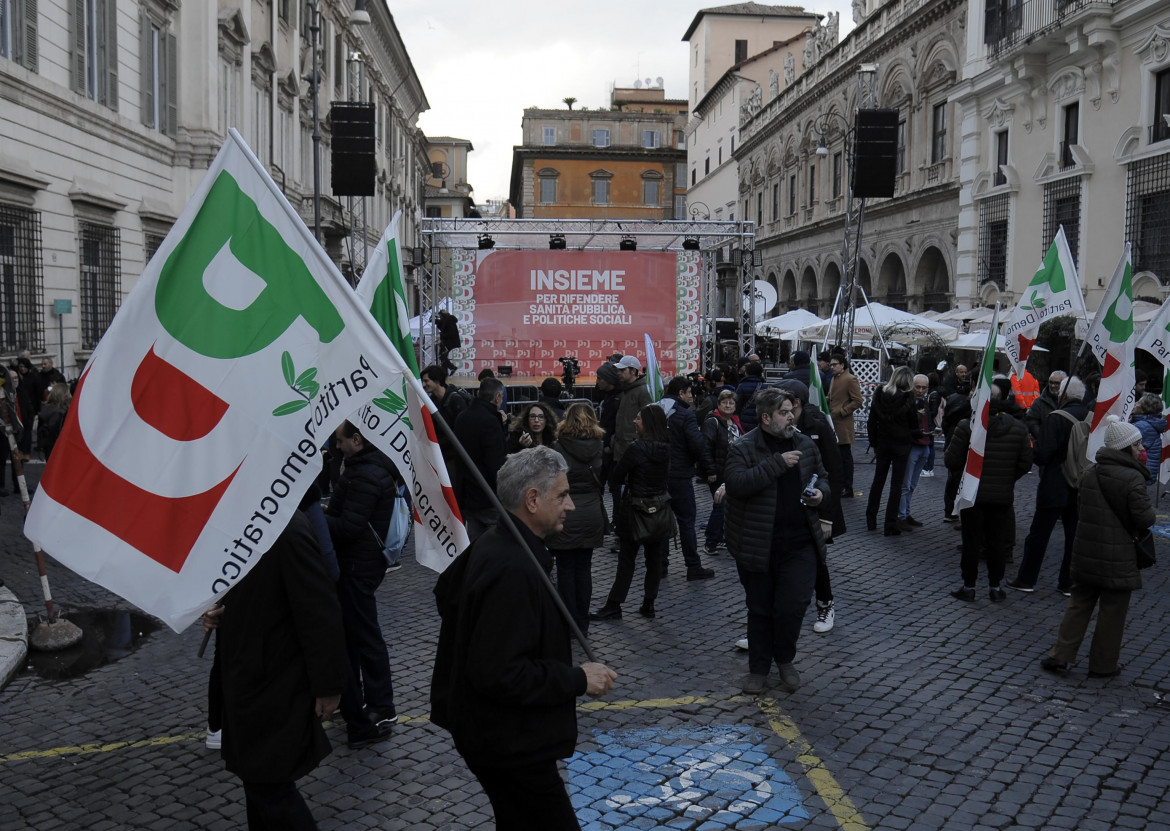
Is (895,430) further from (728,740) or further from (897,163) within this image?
(897,163)

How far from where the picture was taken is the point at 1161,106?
19.3 meters

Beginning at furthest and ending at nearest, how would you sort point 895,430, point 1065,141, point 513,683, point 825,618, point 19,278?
point 1065,141
point 19,278
point 895,430
point 825,618
point 513,683

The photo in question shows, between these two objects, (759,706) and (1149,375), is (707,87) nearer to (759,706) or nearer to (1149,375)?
(1149,375)

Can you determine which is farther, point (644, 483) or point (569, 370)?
point (569, 370)

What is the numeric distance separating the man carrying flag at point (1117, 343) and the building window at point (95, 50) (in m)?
15.0

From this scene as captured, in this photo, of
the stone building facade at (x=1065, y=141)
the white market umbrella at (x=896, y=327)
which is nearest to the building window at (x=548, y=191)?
the stone building facade at (x=1065, y=141)

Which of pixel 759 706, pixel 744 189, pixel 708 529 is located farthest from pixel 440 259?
pixel 744 189

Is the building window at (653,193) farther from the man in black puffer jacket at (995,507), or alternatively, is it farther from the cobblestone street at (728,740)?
the cobblestone street at (728,740)

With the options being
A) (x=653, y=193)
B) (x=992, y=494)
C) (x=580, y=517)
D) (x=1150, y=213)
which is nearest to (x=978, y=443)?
(x=992, y=494)

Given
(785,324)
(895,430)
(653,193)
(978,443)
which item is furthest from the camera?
(653,193)

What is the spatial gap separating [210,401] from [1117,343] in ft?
24.9

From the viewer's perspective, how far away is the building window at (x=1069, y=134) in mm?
22219

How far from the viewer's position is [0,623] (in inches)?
273

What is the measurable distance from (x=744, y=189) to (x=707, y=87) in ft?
48.9
